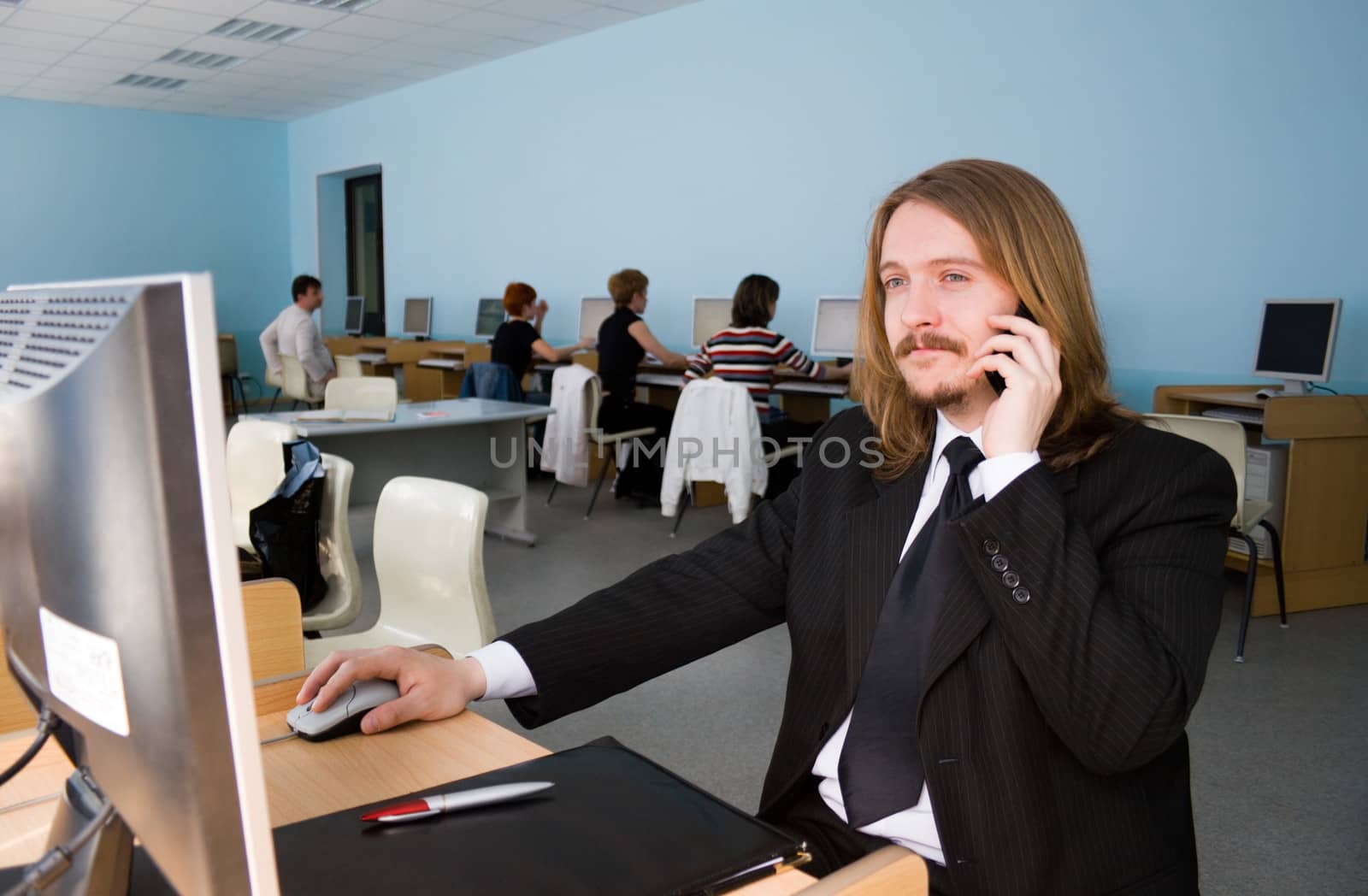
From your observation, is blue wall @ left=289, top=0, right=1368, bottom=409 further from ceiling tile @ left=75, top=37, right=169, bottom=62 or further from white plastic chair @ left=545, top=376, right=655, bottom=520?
ceiling tile @ left=75, top=37, right=169, bottom=62

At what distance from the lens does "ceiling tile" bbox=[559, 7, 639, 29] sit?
6637 mm

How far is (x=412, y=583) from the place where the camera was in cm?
230

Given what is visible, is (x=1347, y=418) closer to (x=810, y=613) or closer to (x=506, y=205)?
(x=810, y=613)

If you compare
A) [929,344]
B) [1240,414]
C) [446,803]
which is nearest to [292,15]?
[1240,414]

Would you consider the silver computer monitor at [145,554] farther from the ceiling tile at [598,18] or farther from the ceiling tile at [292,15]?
the ceiling tile at [292,15]

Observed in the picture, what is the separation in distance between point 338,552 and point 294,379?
569 cm

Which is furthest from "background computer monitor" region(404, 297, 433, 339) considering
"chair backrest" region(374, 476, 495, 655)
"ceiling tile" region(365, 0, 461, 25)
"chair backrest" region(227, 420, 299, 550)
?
"chair backrest" region(374, 476, 495, 655)

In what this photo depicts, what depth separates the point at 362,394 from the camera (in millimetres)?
4965

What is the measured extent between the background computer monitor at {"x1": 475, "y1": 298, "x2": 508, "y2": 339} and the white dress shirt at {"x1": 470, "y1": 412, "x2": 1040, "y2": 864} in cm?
699

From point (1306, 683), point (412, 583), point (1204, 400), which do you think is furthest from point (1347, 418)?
point (412, 583)

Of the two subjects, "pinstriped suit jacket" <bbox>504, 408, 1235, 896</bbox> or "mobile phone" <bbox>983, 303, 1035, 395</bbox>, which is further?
"mobile phone" <bbox>983, 303, 1035, 395</bbox>

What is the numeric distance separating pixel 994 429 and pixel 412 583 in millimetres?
1582

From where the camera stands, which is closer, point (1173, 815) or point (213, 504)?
point (213, 504)

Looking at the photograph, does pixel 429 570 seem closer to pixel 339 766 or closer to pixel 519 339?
pixel 339 766
